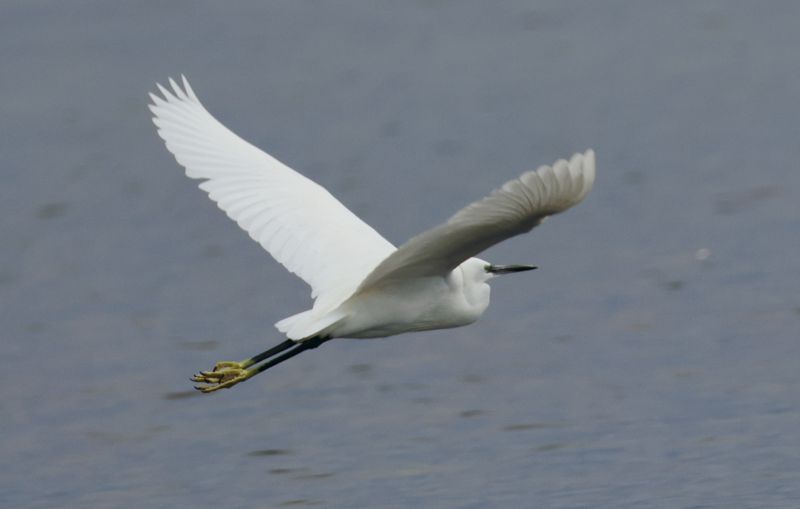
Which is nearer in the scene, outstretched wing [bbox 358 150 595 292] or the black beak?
outstretched wing [bbox 358 150 595 292]

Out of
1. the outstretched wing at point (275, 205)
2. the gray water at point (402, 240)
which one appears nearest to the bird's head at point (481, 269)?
the outstretched wing at point (275, 205)

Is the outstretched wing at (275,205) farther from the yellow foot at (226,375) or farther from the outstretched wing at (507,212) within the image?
the outstretched wing at (507,212)

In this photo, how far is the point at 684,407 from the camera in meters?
10.3

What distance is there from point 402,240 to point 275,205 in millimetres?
4352

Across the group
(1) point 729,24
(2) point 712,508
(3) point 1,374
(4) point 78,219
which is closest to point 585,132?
(1) point 729,24

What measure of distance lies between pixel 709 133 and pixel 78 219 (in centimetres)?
535

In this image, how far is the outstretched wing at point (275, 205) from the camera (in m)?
8.11

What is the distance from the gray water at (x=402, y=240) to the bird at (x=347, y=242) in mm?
1675

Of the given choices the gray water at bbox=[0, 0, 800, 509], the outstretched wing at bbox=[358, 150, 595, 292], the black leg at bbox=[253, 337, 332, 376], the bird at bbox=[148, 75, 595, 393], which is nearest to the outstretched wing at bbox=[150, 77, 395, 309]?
the bird at bbox=[148, 75, 595, 393]

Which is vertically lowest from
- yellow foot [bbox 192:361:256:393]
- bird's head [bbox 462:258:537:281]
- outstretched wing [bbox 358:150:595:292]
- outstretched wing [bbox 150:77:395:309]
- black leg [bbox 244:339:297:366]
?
yellow foot [bbox 192:361:256:393]

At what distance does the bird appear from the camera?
616 centimetres

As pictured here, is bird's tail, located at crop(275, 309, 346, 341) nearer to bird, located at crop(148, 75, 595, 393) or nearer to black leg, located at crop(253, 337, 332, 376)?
bird, located at crop(148, 75, 595, 393)

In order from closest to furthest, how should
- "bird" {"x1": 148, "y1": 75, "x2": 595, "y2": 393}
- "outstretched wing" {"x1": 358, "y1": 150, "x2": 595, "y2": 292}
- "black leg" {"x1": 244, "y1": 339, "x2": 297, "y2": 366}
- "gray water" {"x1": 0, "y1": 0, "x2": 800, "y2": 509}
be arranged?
"outstretched wing" {"x1": 358, "y1": 150, "x2": 595, "y2": 292} < "bird" {"x1": 148, "y1": 75, "x2": 595, "y2": 393} < "black leg" {"x1": 244, "y1": 339, "x2": 297, "y2": 366} < "gray water" {"x1": 0, "y1": 0, "x2": 800, "y2": 509}

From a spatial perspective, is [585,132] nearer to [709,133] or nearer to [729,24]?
[709,133]
